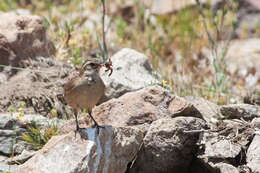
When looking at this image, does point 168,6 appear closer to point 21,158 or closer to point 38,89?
point 38,89

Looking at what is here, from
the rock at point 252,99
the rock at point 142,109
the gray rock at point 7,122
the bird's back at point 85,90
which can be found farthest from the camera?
the rock at point 252,99

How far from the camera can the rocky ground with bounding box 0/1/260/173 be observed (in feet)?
12.8

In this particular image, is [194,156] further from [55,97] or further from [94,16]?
[94,16]

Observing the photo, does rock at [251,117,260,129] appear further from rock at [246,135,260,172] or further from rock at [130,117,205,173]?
rock at [130,117,205,173]

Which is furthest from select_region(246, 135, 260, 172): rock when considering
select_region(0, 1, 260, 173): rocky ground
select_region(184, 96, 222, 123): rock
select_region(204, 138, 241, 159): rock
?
select_region(184, 96, 222, 123): rock

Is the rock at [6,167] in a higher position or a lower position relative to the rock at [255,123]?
lower

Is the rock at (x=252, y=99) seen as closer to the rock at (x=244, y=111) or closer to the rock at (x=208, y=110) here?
the rock at (x=208, y=110)

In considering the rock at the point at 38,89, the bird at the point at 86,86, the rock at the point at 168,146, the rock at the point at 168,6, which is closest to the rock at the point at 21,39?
the rock at the point at 38,89

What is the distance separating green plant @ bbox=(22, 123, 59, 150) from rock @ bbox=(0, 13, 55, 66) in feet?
4.76

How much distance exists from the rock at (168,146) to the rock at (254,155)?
1.79 ft

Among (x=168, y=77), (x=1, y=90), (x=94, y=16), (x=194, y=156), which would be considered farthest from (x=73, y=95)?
(x=94, y=16)

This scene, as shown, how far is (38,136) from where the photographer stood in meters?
4.77

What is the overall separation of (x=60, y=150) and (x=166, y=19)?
6724mm

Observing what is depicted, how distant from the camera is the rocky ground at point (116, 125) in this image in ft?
12.8
